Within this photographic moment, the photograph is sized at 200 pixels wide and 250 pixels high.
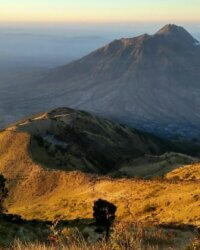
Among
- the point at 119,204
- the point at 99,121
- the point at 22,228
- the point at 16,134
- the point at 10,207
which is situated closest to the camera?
the point at 22,228

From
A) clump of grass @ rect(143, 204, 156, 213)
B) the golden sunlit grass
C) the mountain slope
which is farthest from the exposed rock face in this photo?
clump of grass @ rect(143, 204, 156, 213)

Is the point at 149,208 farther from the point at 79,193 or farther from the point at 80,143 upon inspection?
the point at 80,143

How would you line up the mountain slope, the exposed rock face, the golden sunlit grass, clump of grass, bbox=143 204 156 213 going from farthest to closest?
the exposed rock face
the mountain slope
clump of grass, bbox=143 204 156 213
the golden sunlit grass

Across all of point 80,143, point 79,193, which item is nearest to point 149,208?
point 79,193

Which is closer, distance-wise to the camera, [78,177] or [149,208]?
[149,208]

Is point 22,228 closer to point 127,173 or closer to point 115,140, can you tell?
point 127,173

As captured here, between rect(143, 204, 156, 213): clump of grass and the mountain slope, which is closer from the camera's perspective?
rect(143, 204, 156, 213): clump of grass

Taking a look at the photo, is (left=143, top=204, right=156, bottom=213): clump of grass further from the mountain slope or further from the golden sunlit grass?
the mountain slope

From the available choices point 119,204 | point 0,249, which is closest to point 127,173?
point 119,204
